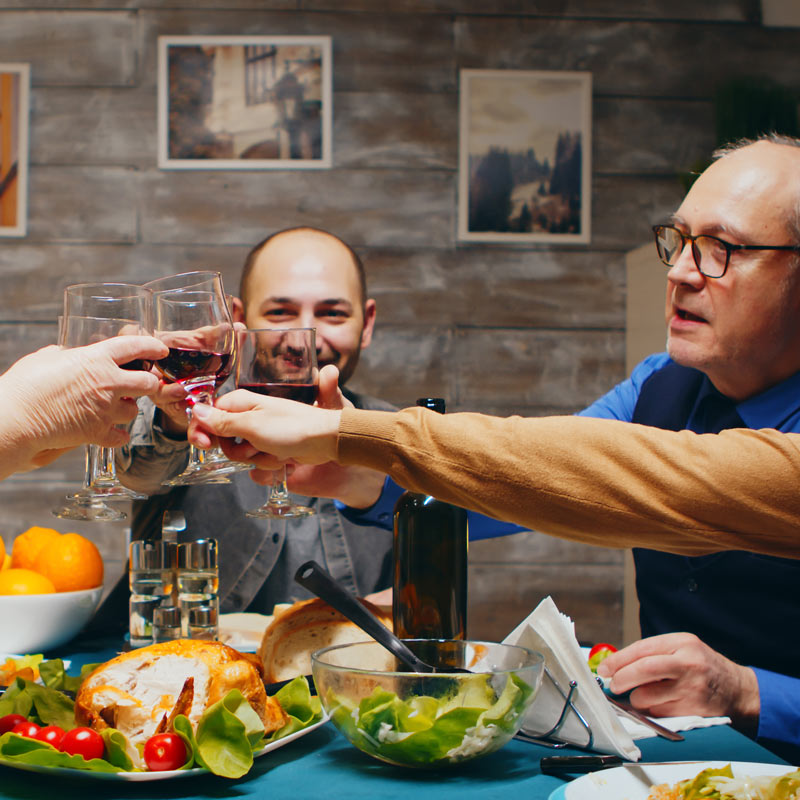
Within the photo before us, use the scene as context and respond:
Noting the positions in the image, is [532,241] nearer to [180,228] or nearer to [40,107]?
[180,228]

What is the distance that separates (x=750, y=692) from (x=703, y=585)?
0.31m

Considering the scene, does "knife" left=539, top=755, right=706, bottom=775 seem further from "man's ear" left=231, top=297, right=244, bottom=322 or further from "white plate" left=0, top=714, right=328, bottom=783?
"man's ear" left=231, top=297, right=244, bottom=322

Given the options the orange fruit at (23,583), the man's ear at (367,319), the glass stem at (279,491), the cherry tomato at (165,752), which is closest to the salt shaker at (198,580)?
the glass stem at (279,491)

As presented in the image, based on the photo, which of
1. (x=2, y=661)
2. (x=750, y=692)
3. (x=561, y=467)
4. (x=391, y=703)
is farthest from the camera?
(x=2, y=661)

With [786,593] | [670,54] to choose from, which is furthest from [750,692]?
[670,54]

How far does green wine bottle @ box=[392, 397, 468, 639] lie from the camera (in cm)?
102

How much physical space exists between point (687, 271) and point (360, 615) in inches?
32.5

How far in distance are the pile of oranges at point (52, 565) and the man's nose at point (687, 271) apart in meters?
1.01

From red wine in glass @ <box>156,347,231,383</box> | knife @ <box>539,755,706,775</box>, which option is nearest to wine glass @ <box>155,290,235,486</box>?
red wine in glass @ <box>156,347,231,383</box>

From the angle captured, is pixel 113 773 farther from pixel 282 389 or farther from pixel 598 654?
pixel 598 654

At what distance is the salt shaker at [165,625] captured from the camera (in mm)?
1219

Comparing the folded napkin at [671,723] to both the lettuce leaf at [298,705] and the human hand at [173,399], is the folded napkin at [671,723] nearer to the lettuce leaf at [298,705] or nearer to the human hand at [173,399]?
the lettuce leaf at [298,705]

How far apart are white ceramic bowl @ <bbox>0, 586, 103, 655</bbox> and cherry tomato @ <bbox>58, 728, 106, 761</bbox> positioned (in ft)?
1.83

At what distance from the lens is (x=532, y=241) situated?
287 cm
